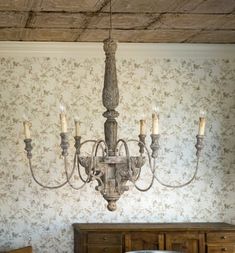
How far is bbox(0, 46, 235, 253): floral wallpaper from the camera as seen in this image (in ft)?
17.5

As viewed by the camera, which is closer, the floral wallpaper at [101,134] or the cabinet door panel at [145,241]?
the cabinet door panel at [145,241]

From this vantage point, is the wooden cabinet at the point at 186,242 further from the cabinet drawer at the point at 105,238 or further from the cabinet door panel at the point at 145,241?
the cabinet drawer at the point at 105,238

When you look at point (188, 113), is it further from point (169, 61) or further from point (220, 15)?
point (220, 15)

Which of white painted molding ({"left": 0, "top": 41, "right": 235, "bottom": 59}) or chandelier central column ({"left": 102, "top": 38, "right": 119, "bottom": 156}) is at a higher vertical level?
white painted molding ({"left": 0, "top": 41, "right": 235, "bottom": 59})

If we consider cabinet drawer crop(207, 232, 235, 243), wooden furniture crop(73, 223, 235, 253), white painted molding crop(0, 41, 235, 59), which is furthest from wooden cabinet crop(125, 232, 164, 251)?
white painted molding crop(0, 41, 235, 59)

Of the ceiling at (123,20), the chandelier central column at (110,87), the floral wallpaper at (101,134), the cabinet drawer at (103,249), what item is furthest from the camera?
the floral wallpaper at (101,134)

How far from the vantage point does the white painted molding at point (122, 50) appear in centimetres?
539

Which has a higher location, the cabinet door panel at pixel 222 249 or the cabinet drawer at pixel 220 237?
the cabinet drawer at pixel 220 237

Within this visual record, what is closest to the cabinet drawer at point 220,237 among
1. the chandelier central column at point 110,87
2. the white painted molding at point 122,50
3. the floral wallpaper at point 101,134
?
the floral wallpaper at point 101,134

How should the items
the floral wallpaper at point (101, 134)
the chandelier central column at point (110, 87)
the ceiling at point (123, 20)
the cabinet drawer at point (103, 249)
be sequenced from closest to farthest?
the chandelier central column at point (110, 87), the ceiling at point (123, 20), the cabinet drawer at point (103, 249), the floral wallpaper at point (101, 134)

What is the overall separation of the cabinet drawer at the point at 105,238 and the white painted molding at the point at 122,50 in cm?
175

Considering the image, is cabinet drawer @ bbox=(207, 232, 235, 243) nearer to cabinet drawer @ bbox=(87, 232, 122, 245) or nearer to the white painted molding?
cabinet drawer @ bbox=(87, 232, 122, 245)

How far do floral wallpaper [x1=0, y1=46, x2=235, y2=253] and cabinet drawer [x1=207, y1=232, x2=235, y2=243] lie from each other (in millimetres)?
538

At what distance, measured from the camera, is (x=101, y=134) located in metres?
5.48
